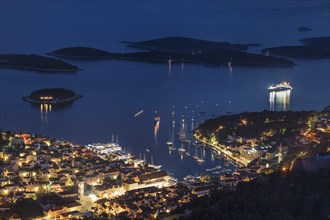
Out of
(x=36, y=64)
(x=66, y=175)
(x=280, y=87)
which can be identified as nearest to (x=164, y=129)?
(x=66, y=175)

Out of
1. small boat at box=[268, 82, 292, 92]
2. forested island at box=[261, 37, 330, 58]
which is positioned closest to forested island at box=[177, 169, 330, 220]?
small boat at box=[268, 82, 292, 92]

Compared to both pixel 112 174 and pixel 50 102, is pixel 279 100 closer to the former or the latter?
pixel 50 102

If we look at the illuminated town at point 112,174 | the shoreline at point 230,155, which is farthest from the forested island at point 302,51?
the shoreline at point 230,155

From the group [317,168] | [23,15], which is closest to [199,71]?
[317,168]

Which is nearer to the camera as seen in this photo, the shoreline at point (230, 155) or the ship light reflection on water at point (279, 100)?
the shoreline at point (230, 155)

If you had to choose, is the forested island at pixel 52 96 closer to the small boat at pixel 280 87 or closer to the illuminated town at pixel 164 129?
the illuminated town at pixel 164 129
